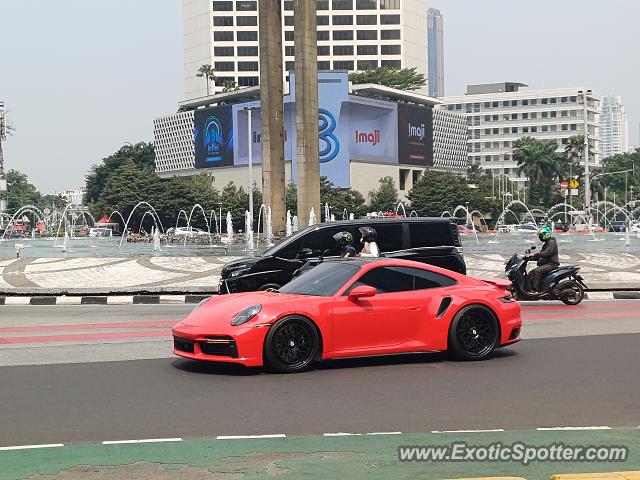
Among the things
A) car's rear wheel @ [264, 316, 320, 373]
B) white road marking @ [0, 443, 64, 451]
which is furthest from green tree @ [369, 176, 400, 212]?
white road marking @ [0, 443, 64, 451]

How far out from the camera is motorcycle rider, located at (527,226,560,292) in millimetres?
18672

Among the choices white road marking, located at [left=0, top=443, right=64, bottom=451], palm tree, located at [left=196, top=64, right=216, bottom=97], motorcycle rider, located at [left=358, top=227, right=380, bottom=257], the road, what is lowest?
the road

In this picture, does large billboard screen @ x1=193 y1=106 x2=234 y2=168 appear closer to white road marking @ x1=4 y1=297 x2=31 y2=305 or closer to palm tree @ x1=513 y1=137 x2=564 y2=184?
palm tree @ x1=513 y1=137 x2=564 y2=184

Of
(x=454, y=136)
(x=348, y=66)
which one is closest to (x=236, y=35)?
(x=348, y=66)

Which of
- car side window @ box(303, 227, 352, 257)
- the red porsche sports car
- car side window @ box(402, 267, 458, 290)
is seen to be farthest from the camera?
car side window @ box(303, 227, 352, 257)

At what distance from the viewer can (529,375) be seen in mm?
10164

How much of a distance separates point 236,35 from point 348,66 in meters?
18.9

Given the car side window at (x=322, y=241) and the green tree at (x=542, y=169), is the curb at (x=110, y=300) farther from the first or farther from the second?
the green tree at (x=542, y=169)

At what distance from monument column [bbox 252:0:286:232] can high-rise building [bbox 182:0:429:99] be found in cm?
10616

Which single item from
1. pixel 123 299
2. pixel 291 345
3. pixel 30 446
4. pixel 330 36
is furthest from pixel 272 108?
pixel 330 36

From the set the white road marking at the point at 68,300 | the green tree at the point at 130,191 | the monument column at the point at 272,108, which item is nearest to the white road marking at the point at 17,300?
the white road marking at the point at 68,300

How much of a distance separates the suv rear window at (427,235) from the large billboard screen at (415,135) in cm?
11762

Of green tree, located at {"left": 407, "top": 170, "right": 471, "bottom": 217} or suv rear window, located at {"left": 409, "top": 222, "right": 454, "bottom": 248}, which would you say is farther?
green tree, located at {"left": 407, "top": 170, "right": 471, "bottom": 217}

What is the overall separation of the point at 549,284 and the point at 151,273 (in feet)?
42.6
